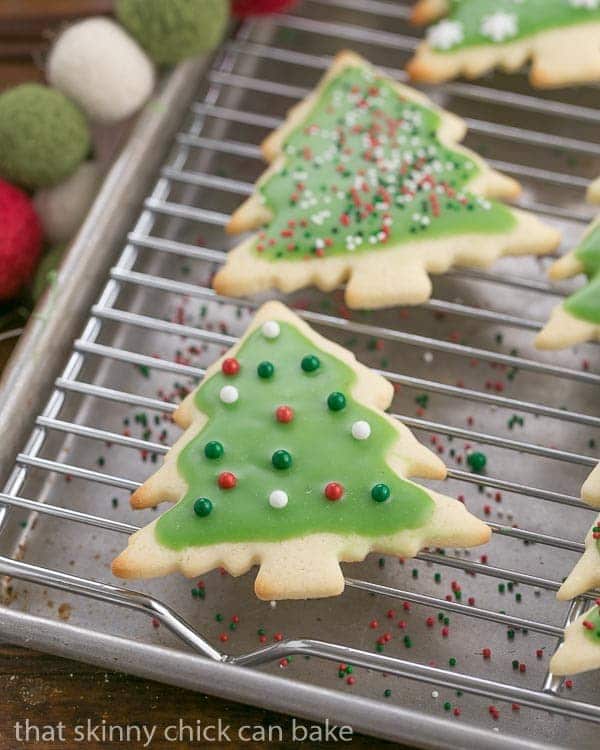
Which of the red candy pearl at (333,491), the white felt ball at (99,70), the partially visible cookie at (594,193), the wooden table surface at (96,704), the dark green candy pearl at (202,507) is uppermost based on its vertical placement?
the partially visible cookie at (594,193)

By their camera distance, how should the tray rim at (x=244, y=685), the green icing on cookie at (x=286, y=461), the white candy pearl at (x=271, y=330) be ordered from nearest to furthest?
the tray rim at (x=244, y=685)
the green icing on cookie at (x=286, y=461)
the white candy pearl at (x=271, y=330)

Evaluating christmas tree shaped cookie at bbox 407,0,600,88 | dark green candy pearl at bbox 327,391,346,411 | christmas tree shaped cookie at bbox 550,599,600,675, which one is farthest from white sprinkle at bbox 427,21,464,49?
christmas tree shaped cookie at bbox 550,599,600,675

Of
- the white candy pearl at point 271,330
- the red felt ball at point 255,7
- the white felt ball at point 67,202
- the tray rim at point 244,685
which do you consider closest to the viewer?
the tray rim at point 244,685

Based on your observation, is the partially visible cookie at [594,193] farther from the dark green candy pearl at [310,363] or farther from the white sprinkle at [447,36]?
the dark green candy pearl at [310,363]

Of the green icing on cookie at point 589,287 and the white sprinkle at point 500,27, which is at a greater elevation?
the white sprinkle at point 500,27

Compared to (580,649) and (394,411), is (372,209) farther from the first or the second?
(580,649)

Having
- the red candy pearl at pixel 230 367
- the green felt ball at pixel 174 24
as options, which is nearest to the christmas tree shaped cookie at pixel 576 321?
the red candy pearl at pixel 230 367

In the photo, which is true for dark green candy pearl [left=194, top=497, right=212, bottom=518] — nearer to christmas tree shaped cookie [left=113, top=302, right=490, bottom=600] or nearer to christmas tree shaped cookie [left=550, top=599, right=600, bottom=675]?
christmas tree shaped cookie [left=113, top=302, right=490, bottom=600]

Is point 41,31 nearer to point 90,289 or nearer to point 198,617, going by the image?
point 90,289
